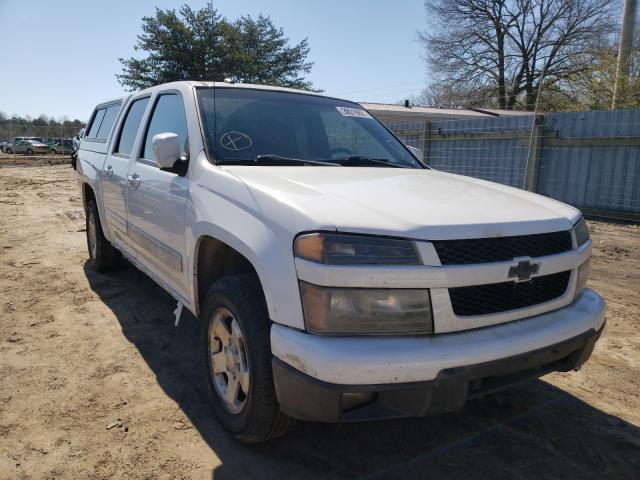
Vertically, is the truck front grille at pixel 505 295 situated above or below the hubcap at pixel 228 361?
above

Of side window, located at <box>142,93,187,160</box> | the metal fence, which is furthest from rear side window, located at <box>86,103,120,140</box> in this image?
the metal fence

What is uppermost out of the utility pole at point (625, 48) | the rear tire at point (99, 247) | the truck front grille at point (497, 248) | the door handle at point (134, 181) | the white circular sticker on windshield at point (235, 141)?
the utility pole at point (625, 48)

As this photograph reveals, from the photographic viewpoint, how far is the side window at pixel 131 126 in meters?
4.10

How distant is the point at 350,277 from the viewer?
6.03 feet

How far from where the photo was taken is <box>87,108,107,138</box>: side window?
18.6 feet

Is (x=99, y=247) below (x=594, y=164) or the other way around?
below

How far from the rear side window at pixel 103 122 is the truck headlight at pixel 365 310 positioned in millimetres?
3946

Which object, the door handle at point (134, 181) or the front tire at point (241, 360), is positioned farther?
the door handle at point (134, 181)

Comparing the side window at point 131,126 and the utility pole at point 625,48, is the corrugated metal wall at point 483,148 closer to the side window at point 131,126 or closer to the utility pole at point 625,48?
the utility pole at point 625,48

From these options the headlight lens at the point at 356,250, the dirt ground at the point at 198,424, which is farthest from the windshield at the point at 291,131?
the dirt ground at the point at 198,424

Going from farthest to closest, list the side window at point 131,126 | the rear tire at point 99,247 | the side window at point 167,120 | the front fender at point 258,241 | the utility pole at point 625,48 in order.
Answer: the utility pole at point 625,48, the rear tire at point 99,247, the side window at point 131,126, the side window at point 167,120, the front fender at point 258,241

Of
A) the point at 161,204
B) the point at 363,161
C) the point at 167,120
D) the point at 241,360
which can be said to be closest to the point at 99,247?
the point at 167,120

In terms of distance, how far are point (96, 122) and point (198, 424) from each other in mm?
4511

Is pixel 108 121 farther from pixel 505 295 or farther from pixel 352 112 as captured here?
pixel 505 295
